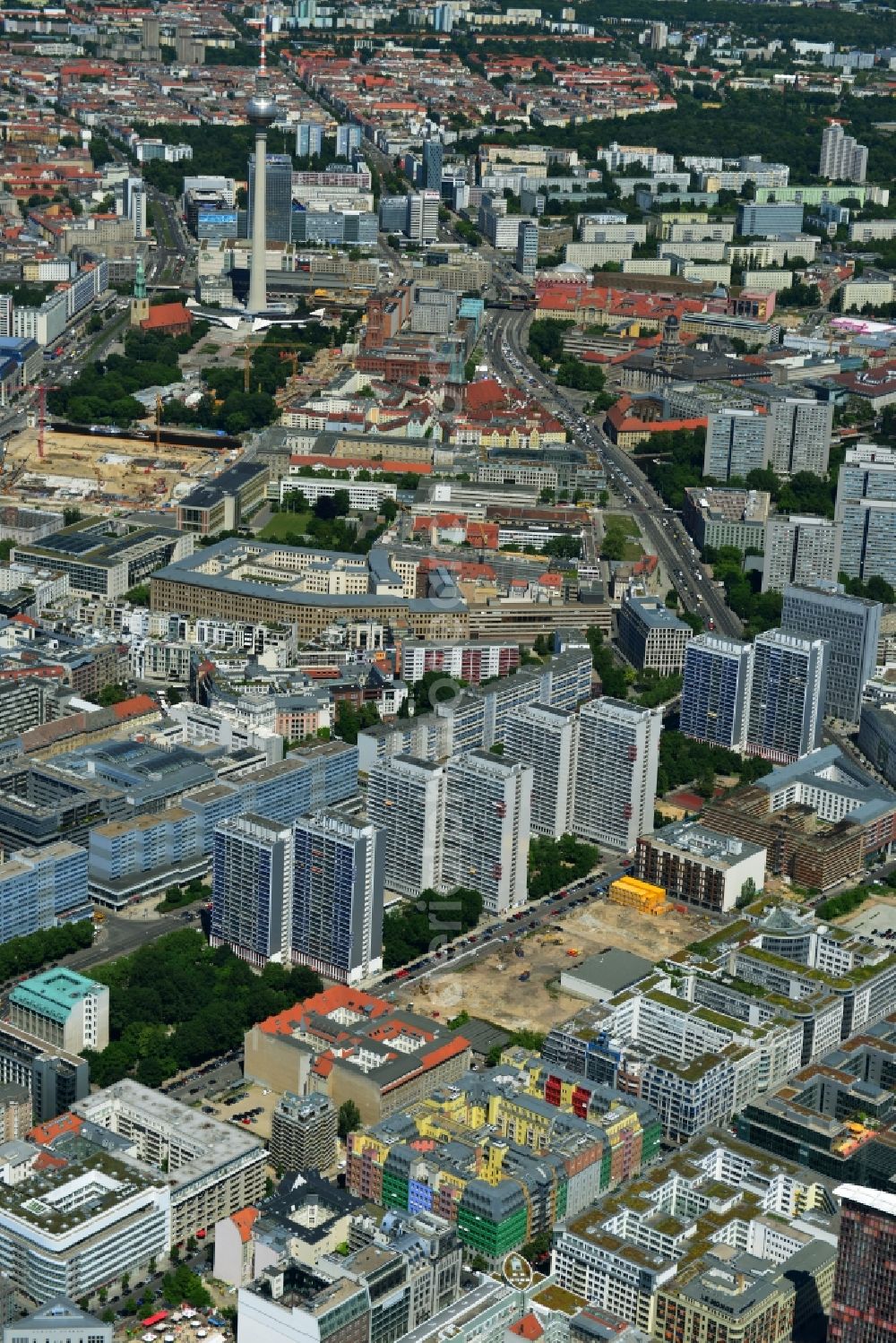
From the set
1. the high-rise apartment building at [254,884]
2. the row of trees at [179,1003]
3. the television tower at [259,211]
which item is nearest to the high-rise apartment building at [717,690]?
the high-rise apartment building at [254,884]

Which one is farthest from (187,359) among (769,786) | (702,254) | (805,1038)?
(805,1038)

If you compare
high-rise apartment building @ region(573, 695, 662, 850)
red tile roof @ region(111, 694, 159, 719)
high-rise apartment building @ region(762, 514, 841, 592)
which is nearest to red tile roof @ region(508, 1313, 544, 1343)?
high-rise apartment building @ region(573, 695, 662, 850)

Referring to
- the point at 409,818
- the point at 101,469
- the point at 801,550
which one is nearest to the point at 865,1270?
the point at 409,818

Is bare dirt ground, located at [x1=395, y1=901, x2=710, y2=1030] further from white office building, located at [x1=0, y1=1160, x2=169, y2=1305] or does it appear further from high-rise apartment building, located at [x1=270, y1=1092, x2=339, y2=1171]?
white office building, located at [x1=0, y1=1160, x2=169, y2=1305]

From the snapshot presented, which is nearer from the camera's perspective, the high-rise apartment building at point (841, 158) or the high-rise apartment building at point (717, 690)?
the high-rise apartment building at point (717, 690)

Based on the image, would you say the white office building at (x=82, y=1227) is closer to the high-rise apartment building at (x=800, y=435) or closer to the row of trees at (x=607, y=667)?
the row of trees at (x=607, y=667)

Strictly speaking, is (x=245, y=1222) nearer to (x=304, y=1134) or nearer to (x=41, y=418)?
(x=304, y=1134)

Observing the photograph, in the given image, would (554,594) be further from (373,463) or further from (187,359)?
(187,359)
